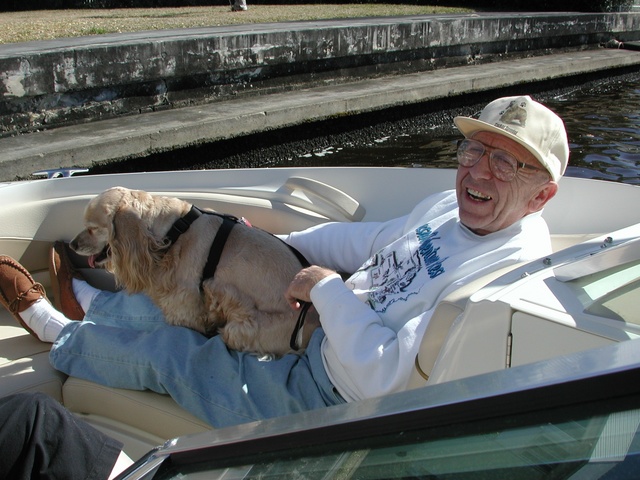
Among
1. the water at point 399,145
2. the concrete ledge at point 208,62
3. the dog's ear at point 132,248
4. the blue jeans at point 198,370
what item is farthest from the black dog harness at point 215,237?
the concrete ledge at point 208,62

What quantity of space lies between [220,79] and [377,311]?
621 centimetres

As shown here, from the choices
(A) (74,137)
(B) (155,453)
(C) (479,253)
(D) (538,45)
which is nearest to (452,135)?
(A) (74,137)

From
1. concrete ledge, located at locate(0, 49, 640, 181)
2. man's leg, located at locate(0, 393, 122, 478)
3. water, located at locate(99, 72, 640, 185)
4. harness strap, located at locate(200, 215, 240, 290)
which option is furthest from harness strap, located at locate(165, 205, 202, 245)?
water, located at locate(99, 72, 640, 185)

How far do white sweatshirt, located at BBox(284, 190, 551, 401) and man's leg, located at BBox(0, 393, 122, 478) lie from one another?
2.29 feet

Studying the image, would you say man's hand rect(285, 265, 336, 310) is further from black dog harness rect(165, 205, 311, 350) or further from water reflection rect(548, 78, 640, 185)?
water reflection rect(548, 78, 640, 185)

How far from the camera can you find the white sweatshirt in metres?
1.83

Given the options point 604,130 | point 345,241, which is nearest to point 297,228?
point 345,241

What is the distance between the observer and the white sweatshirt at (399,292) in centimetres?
183

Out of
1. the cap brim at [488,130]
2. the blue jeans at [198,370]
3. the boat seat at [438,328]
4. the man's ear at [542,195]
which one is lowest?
the blue jeans at [198,370]

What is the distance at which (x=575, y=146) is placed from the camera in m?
6.75

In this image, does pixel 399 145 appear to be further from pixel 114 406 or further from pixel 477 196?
pixel 114 406

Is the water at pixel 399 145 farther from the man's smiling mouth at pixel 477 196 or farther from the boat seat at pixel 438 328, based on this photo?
the boat seat at pixel 438 328

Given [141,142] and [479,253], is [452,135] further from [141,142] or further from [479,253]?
[479,253]

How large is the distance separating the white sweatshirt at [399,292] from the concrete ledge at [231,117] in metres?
4.10
